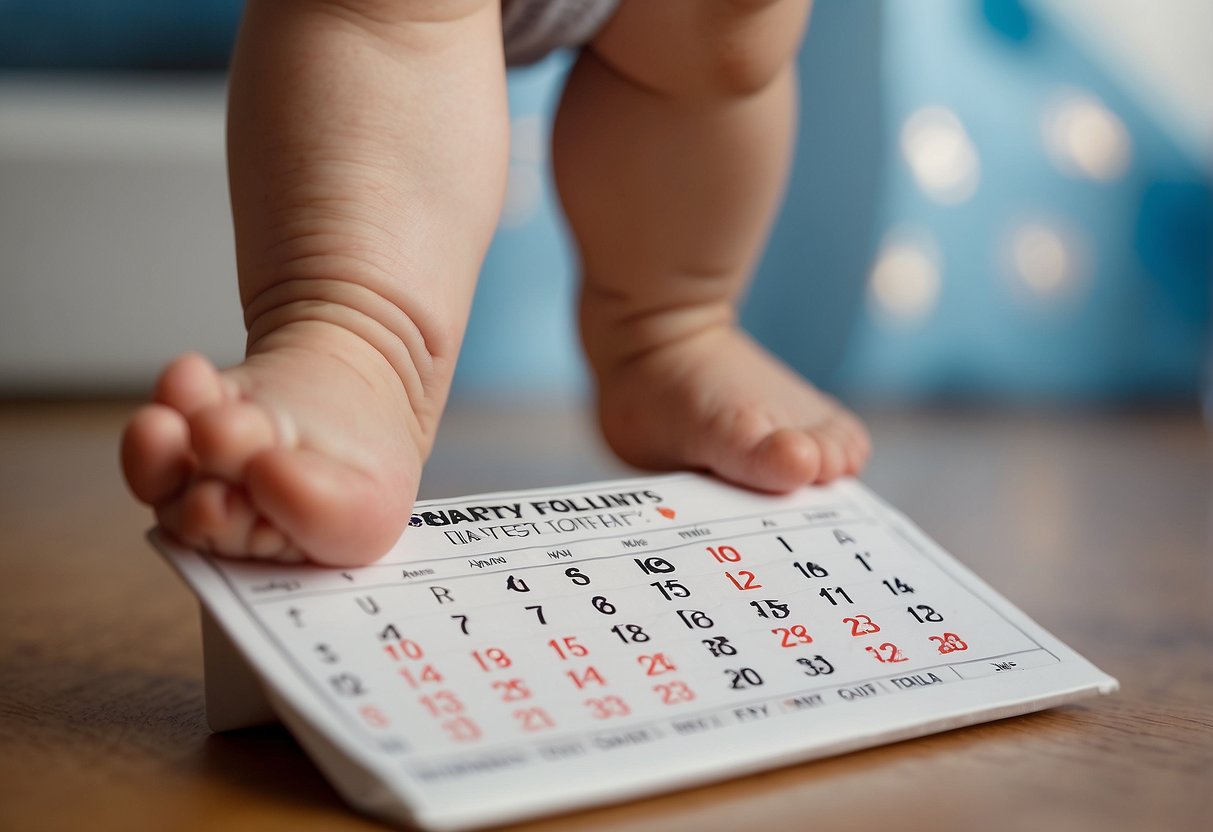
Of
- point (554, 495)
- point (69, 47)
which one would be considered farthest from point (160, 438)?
point (69, 47)

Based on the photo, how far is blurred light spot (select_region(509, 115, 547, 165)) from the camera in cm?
179

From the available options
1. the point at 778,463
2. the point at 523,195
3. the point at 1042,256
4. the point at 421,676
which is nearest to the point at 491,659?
the point at 421,676

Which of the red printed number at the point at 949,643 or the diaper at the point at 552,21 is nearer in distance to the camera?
the red printed number at the point at 949,643

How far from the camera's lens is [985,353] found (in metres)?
1.79

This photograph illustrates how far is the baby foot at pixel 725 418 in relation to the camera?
68cm

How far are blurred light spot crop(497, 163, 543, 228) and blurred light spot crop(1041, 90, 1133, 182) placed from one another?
719 mm

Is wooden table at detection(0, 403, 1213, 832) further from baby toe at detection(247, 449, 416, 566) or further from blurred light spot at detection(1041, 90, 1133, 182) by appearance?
blurred light spot at detection(1041, 90, 1133, 182)

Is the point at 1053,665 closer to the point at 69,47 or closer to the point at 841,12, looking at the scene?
the point at 841,12

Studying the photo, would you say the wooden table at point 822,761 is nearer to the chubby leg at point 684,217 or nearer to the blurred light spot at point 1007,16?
the chubby leg at point 684,217

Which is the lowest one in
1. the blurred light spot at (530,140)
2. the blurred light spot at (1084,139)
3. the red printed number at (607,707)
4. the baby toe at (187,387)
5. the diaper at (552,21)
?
the blurred light spot at (530,140)

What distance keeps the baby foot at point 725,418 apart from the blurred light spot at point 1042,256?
1.07m

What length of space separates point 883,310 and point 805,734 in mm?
1378

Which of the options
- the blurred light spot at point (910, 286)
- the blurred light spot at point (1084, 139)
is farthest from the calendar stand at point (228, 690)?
the blurred light spot at point (1084, 139)

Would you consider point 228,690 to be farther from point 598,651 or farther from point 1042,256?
point 1042,256
